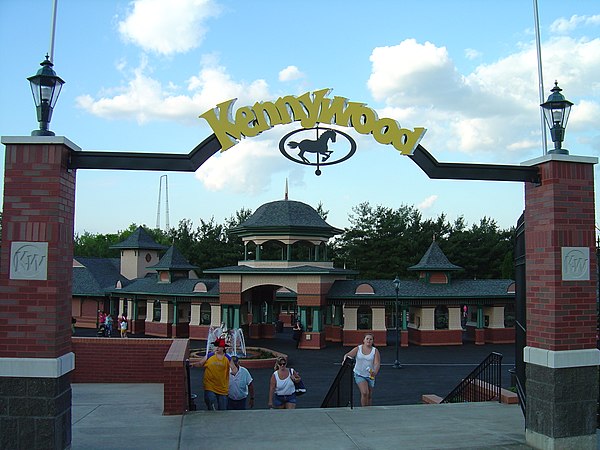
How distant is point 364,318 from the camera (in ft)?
107

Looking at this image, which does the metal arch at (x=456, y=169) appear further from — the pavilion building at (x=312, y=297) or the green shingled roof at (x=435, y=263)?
the green shingled roof at (x=435, y=263)

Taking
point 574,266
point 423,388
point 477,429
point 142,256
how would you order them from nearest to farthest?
point 574,266
point 477,429
point 423,388
point 142,256

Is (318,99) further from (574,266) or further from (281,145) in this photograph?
(574,266)

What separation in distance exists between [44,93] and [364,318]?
26876 millimetres

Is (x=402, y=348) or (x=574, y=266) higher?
(x=574, y=266)

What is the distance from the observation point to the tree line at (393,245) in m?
56.2

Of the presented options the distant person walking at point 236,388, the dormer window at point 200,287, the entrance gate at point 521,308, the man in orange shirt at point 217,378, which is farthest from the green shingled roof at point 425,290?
the man in orange shirt at point 217,378

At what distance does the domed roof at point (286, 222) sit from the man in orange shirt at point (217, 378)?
23.4 meters

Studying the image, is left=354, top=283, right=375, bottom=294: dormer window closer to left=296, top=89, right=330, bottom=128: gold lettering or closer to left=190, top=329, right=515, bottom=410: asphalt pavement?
left=190, top=329, right=515, bottom=410: asphalt pavement

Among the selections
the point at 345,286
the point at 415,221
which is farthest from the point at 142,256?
the point at 415,221

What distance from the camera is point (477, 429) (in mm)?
9109

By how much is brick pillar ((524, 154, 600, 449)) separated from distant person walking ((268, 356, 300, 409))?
4.24 metres

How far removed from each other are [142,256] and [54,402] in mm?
40886

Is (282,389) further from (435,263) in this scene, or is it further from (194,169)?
(435,263)
